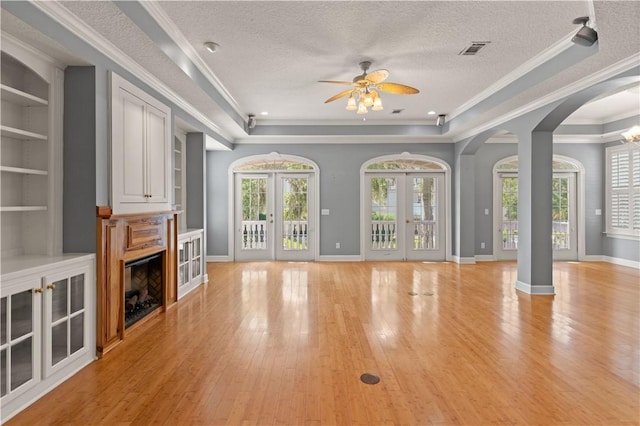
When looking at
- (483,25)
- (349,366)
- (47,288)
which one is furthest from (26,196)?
(483,25)

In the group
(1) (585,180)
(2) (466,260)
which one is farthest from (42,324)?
(1) (585,180)

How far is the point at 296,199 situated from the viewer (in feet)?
26.8

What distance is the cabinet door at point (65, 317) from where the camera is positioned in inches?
98.3

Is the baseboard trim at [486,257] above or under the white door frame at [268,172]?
under

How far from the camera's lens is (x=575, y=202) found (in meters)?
8.20

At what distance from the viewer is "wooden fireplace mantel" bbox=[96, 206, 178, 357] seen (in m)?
3.05

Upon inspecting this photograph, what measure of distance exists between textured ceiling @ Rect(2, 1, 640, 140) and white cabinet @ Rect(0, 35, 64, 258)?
39 centimetres

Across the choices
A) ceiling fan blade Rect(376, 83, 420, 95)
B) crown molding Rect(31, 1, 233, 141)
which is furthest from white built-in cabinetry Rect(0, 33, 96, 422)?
ceiling fan blade Rect(376, 83, 420, 95)

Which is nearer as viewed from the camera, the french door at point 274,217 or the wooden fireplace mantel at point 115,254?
the wooden fireplace mantel at point 115,254

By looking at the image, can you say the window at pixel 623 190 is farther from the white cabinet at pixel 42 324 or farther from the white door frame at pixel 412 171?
the white cabinet at pixel 42 324

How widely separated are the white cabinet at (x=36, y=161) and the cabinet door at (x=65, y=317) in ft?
1.42

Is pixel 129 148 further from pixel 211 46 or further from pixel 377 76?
pixel 377 76

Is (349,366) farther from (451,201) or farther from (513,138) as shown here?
(513,138)

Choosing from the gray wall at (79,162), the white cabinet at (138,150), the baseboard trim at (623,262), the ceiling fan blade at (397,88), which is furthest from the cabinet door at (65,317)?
the baseboard trim at (623,262)
